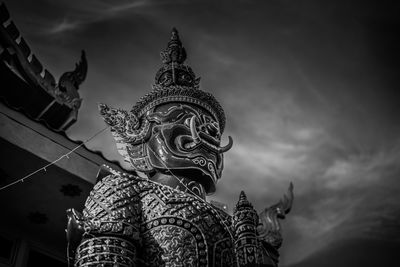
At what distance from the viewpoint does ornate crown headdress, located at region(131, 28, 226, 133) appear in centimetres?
505

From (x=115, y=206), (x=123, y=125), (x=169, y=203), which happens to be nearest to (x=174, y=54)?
(x=123, y=125)

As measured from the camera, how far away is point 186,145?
4566 millimetres

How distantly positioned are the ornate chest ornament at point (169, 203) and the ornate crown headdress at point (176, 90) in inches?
0.4

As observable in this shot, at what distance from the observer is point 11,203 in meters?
4.92

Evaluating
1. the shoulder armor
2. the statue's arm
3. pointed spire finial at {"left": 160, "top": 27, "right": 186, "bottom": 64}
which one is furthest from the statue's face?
pointed spire finial at {"left": 160, "top": 27, "right": 186, "bottom": 64}

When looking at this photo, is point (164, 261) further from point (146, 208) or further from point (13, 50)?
point (13, 50)

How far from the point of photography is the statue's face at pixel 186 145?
445 centimetres

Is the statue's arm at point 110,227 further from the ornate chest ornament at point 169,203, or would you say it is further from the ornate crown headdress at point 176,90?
the ornate crown headdress at point 176,90

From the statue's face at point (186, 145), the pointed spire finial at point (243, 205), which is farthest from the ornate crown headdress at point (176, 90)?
the pointed spire finial at point (243, 205)

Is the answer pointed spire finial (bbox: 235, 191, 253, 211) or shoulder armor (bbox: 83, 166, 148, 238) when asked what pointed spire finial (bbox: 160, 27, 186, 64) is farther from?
pointed spire finial (bbox: 235, 191, 253, 211)

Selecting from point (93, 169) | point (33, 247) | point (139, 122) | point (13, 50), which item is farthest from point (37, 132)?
point (13, 50)

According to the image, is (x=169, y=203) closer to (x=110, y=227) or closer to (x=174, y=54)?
(x=110, y=227)

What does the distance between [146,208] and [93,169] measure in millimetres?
1285

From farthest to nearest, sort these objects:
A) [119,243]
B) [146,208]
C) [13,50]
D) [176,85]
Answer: [13,50] → [176,85] → [146,208] → [119,243]
